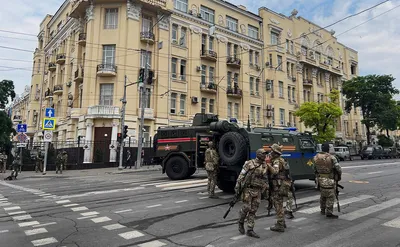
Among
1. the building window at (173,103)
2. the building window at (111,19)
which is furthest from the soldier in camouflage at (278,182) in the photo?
the building window at (111,19)

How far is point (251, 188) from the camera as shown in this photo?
5668 millimetres

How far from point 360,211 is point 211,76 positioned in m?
28.4

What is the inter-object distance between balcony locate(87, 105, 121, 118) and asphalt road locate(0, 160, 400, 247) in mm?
16982

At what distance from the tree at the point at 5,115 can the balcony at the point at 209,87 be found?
18.1 metres

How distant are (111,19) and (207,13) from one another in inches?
452

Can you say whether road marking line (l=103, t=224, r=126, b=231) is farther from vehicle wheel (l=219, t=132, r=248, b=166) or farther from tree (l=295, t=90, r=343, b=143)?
tree (l=295, t=90, r=343, b=143)

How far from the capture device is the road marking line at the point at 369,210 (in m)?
7.07

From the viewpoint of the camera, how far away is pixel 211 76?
1367 inches

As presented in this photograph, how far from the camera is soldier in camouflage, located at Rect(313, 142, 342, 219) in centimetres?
690

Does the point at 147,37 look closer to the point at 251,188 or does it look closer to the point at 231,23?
the point at 231,23

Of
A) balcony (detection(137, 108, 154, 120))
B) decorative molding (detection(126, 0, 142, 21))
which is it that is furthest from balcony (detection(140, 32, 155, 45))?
balcony (detection(137, 108, 154, 120))

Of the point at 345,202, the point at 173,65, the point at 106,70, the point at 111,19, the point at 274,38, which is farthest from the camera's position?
the point at 274,38

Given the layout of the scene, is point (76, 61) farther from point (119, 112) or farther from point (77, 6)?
point (119, 112)

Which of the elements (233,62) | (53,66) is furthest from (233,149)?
(53,66)
